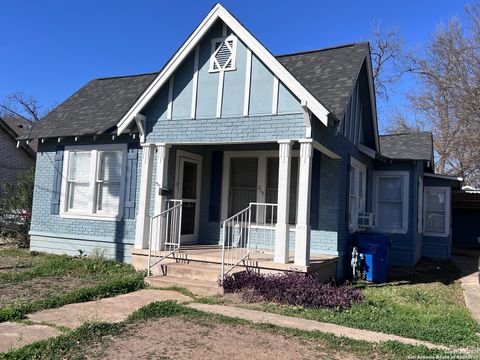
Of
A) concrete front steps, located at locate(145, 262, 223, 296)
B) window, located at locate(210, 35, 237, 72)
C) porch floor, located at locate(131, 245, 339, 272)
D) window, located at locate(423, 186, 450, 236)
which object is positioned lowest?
concrete front steps, located at locate(145, 262, 223, 296)

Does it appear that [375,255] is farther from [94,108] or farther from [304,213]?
[94,108]

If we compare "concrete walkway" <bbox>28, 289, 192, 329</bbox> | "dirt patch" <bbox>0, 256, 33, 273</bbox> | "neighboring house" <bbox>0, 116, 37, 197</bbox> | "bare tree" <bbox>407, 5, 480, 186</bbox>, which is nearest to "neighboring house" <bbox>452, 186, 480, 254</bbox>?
"bare tree" <bbox>407, 5, 480, 186</bbox>

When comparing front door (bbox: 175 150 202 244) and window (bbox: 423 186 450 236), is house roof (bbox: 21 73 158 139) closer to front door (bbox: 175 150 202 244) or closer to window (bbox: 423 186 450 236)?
front door (bbox: 175 150 202 244)

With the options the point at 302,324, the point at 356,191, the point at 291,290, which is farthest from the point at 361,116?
the point at 302,324

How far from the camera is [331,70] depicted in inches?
384

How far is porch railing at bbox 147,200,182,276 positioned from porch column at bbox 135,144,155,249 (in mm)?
196

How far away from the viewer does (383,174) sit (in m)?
13.3

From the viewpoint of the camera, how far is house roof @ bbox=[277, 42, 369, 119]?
8.60 meters

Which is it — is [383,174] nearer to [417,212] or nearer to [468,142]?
[417,212]

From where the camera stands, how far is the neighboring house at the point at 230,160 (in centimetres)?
812

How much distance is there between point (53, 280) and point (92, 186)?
10.9 feet

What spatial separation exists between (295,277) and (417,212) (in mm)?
7554

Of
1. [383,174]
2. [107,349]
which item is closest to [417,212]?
[383,174]

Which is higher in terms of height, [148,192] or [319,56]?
[319,56]
